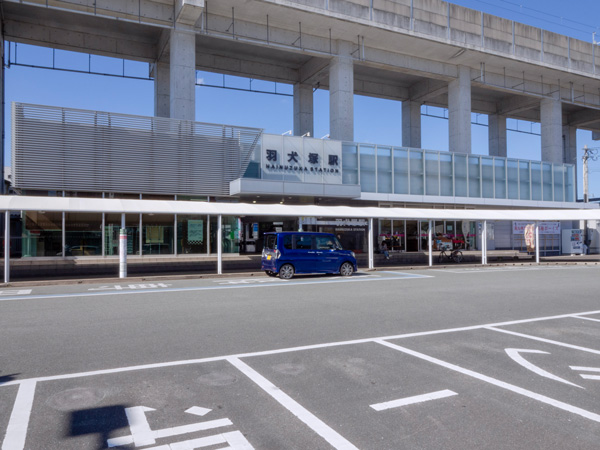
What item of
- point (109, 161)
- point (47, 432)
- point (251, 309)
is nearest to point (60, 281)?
point (109, 161)

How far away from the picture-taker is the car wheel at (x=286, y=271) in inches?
682

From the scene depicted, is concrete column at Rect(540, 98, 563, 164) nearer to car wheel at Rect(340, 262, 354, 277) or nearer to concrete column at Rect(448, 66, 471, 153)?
concrete column at Rect(448, 66, 471, 153)

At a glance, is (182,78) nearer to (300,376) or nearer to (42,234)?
(42,234)

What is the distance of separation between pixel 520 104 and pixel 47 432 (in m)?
42.0

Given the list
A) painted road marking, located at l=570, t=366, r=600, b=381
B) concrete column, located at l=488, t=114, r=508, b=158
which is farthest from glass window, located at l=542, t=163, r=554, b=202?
painted road marking, located at l=570, t=366, r=600, b=381

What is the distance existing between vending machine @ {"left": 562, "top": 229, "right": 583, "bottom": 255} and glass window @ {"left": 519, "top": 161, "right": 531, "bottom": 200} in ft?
17.5

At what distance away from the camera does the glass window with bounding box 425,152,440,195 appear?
100 ft

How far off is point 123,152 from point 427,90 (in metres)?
23.1

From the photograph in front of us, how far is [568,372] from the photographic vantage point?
5.43 meters

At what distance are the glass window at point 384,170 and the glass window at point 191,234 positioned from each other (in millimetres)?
11571

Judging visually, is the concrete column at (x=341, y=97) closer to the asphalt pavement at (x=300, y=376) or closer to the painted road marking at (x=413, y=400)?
the asphalt pavement at (x=300, y=376)

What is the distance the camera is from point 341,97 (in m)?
28.5

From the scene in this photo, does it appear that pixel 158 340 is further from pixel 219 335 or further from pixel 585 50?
pixel 585 50

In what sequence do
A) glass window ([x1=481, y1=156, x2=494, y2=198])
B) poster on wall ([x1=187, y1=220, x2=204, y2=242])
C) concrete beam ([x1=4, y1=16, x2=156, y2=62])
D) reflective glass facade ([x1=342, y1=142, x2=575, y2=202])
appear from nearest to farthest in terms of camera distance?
poster on wall ([x1=187, y1=220, x2=204, y2=242]), concrete beam ([x1=4, y1=16, x2=156, y2=62]), reflective glass facade ([x1=342, y1=142, x2=575, y2=202]), glass window ([x1=481, y1=156, x2=494, y2=198])
